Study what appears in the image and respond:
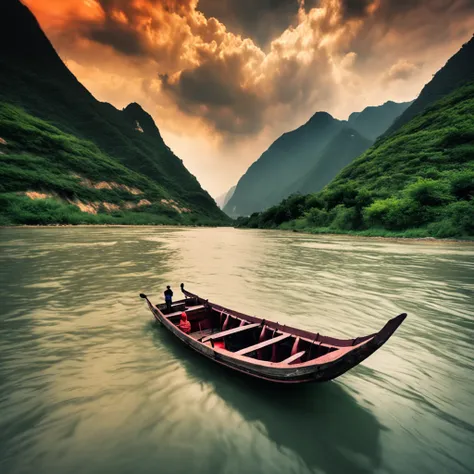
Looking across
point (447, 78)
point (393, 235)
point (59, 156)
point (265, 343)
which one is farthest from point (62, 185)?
point (447, 78)

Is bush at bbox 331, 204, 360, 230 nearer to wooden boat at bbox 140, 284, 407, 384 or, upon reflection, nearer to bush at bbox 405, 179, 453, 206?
bush at bbox 405, 179, 453, 206

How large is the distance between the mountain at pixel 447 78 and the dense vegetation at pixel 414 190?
48.4m

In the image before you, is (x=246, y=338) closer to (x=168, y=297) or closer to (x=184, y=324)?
(x=184, y=324)

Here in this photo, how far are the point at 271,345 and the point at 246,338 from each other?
46.6 inches

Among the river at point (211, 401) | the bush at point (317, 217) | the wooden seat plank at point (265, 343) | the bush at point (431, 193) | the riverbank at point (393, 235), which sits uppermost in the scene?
the bush at point (431, 193)

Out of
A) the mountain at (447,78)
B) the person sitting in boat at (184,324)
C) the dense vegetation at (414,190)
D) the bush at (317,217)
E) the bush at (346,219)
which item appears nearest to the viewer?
the person sitting in boat at (184,324)

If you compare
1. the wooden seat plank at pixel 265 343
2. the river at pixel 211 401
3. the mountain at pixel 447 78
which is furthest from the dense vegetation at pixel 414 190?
the mountain at pixel 447 78

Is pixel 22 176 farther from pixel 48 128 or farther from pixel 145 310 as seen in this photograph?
pixel 145 310

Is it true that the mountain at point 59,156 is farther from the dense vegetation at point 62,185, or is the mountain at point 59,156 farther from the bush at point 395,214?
the bush at point 395,214

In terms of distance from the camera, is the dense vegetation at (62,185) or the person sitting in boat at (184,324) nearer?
the person sitting in boat at (184,324)

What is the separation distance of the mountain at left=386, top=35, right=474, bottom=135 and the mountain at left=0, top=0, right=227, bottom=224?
442 ft

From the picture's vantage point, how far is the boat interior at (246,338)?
6.08 meters

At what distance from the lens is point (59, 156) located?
100m

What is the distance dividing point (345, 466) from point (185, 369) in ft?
13.0
